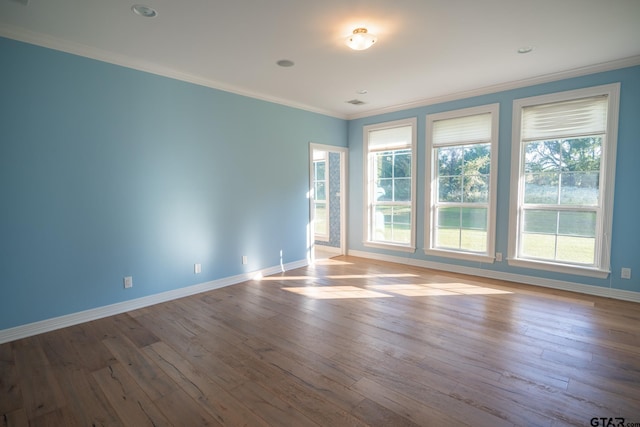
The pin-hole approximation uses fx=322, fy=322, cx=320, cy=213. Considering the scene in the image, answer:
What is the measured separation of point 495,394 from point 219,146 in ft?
12.9

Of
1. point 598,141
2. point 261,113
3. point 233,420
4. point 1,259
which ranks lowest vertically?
point 233,420

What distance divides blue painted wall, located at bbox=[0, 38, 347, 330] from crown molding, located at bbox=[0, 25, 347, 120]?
0.06 metres

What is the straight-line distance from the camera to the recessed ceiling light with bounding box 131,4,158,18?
8.09ft

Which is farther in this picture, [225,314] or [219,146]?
[219,146]

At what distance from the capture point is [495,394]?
2.11 metres

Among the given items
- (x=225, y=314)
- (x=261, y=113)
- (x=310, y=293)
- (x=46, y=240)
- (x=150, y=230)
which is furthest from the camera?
(x=261, y=113)

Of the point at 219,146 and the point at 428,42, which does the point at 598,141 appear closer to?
the point at 428,42

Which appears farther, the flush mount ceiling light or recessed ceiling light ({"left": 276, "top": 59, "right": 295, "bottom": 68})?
recessed ceiling light ({"left": 276, "top": 59, "right": 295, "bottom": 68})

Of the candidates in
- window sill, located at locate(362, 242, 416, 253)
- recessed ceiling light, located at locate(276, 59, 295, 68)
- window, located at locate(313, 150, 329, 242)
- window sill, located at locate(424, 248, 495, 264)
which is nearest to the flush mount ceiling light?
recessed ceiling light, located at locate(276, 59, 295, 68)

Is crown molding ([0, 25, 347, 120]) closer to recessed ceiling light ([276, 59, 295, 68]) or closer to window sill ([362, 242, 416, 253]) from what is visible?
recessed ceiling light ([276, 59, 295, 68])

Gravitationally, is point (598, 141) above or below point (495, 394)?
above

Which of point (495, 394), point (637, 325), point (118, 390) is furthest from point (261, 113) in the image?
point (637, 325)

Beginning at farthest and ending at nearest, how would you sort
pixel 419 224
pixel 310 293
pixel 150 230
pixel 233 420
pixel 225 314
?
pixel 419 224 → pixel 310 293 → pixel 150 230 → pixel 225 314 → pixel 233 420

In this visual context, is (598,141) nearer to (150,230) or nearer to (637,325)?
(637,325)
